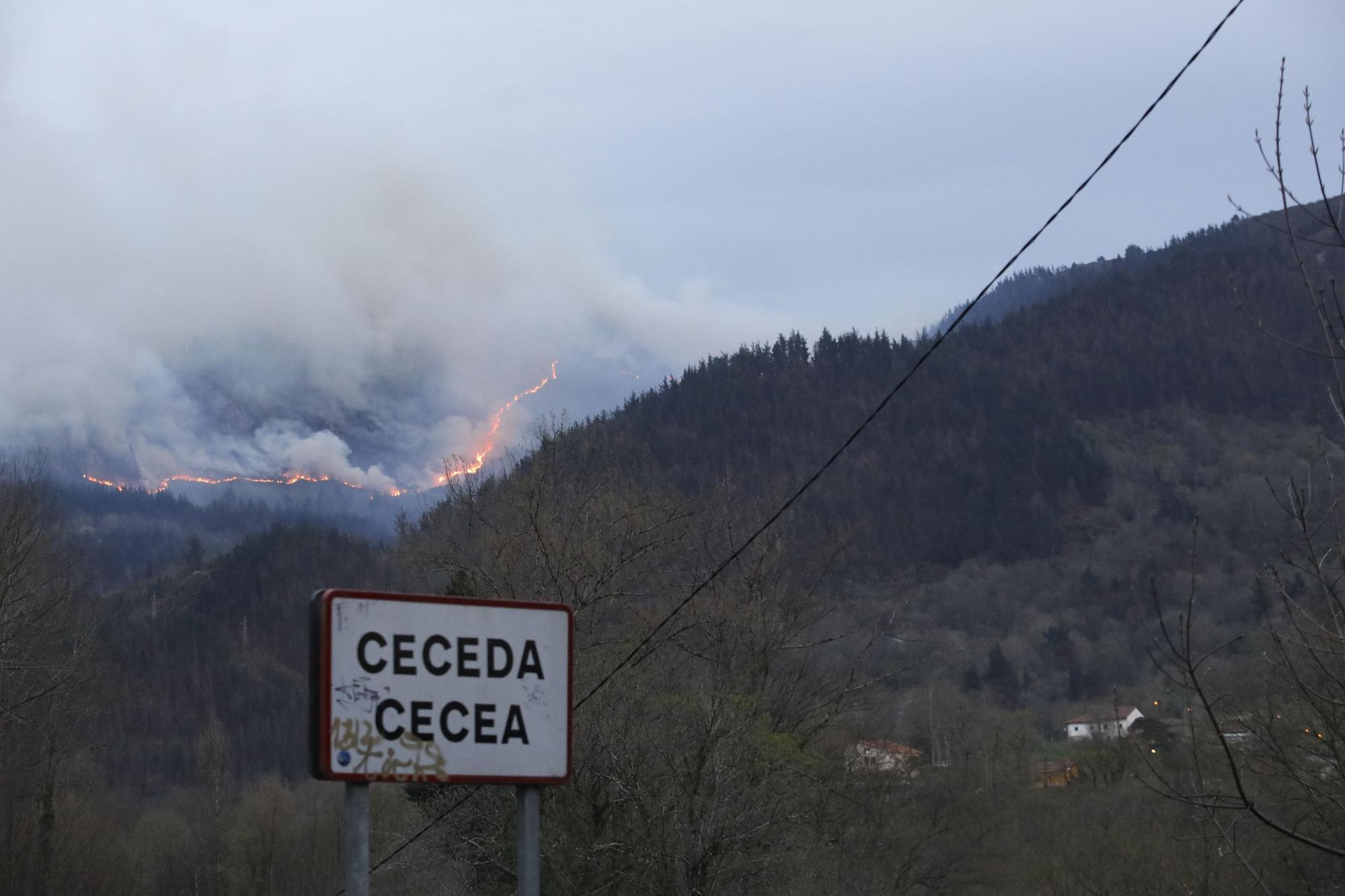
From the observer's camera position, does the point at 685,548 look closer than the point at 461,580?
No

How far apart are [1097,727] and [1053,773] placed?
10.6ft

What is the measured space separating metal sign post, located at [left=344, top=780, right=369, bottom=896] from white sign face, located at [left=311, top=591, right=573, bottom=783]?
0.10 meters

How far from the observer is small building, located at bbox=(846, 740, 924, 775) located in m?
37.8

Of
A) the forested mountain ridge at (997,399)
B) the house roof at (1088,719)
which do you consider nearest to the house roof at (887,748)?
the house roof at (1088,719)

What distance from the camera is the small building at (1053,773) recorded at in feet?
195

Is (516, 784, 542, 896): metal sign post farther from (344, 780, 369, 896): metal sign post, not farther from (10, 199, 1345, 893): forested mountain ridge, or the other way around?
(10, 199, 1345, 893): forested mountain ridge

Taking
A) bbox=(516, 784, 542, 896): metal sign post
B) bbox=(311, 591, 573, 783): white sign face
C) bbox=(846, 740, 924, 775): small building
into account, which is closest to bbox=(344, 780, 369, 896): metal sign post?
bbox=(311, 591, 573, 783): white sign face

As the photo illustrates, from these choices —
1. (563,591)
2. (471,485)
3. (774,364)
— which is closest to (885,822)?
(563,591)

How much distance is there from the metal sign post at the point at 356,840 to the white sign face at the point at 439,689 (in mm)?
99

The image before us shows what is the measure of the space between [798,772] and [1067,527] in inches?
4967

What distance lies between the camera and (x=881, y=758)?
40906 mm

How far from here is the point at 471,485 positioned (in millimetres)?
36688

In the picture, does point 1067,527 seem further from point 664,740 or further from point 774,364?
point 664,740

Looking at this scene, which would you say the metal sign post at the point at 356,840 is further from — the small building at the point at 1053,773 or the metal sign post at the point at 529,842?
the small building at the point at 1053,773
